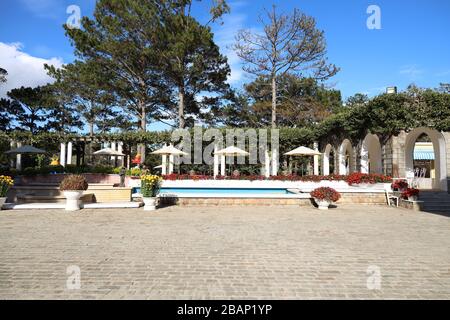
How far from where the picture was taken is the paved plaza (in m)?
3.51

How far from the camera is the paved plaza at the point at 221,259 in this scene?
3.51 m

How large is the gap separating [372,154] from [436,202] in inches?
331

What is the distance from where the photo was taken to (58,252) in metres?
4.99

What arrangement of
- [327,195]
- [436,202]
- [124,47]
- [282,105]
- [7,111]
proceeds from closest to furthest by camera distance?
[327,195] < [436,202] < [124,47] < [282,105] < [7,111]

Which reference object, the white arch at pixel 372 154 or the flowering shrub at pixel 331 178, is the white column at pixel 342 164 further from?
the flowering shrub at pixel 331 178

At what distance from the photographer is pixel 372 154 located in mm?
20016

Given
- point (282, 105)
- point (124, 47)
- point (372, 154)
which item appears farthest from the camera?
point (282, 105)

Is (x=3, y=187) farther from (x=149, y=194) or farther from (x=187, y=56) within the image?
(x=187, y=56)

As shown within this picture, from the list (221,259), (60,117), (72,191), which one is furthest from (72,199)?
(60,117)

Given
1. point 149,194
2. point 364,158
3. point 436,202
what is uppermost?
point 364,158

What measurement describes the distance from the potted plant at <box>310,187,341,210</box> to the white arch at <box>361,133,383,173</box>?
25.0ft

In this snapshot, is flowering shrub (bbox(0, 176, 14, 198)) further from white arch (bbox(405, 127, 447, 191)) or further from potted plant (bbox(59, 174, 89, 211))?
white arch (bbox(405, 127, 447, 191))

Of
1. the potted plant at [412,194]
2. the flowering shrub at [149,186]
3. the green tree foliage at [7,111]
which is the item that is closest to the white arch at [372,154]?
the potted plant at [412,194]

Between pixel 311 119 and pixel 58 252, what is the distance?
83.6 ft
